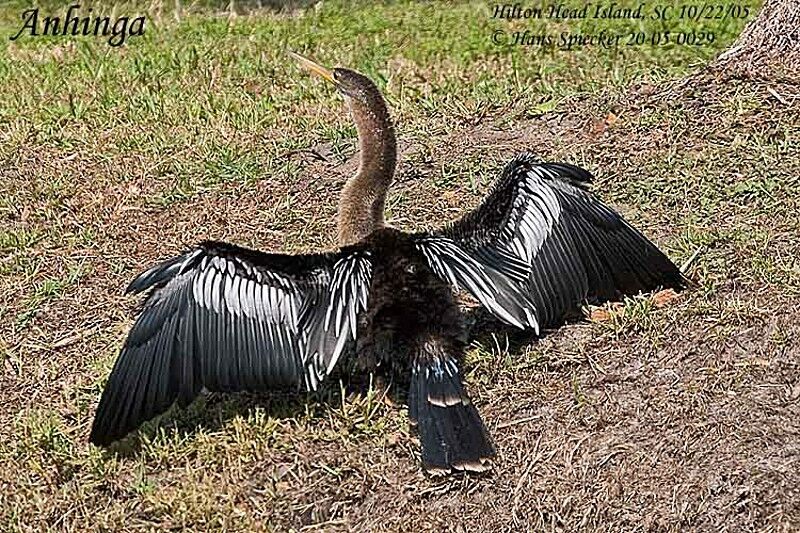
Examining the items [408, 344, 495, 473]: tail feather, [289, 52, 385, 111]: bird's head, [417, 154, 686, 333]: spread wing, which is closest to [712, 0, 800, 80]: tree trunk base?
[417, 154, 686, 333]: spread wing

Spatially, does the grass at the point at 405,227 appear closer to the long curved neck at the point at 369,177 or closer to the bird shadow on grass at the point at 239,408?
the bird shadow on grass at the point at 239,408

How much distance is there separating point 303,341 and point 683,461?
4.51 ft

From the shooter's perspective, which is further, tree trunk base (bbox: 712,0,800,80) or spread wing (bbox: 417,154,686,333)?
tree trunk base (bbox: 712,0,800,80)

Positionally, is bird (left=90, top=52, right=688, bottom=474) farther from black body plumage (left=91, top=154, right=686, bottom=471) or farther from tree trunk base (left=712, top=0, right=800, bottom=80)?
tree trunk base (left=712, top=0, right=800, bottom=80)

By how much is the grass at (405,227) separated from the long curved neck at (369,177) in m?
0.70

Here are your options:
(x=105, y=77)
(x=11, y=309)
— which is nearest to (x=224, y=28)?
(x=105, y=77)

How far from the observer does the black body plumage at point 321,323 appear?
441 centimetres

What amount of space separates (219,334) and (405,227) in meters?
1.89

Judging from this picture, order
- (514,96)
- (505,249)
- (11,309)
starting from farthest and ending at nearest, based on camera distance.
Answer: (514,96) → (11,309) → (505,249)

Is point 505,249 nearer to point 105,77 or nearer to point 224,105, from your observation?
point 224,105

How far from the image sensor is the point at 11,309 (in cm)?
583

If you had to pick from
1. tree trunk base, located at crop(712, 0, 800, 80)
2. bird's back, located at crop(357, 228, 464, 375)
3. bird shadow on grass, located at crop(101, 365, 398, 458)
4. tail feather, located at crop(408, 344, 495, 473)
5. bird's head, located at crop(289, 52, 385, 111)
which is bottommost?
bird shadow on grass, located at crop(101, 365, 398, 458)

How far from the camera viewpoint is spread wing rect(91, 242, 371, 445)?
443cm

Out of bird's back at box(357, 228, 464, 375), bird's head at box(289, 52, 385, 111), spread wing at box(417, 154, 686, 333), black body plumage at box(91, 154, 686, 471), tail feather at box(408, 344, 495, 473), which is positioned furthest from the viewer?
bird's head at box(289, 52, 385, 111)
